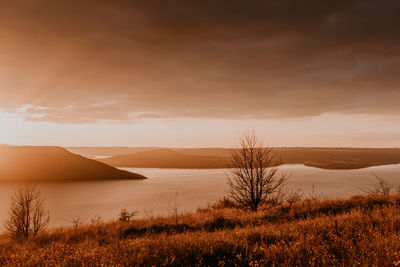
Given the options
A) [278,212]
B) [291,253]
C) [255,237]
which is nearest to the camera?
[291,253]

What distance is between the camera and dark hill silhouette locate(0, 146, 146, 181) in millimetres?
70938

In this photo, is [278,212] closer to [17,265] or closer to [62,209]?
[17,265]

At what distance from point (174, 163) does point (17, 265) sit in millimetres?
133020

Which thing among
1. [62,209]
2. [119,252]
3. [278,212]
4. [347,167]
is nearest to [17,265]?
[119,252]

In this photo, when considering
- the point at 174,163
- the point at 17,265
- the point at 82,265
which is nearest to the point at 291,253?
the point at 82,265

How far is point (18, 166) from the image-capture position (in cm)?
7188

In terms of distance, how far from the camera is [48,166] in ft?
249

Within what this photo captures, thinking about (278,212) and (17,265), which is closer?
(17,265)

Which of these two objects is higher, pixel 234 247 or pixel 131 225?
pixel 234 247

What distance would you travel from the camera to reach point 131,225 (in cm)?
1167

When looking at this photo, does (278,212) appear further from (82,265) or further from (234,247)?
(82,265)

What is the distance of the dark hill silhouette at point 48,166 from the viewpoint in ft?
233

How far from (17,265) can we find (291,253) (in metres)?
4.32

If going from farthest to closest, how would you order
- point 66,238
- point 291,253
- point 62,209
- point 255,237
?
1. point 62,209
2. point 66,238
3. point 255,237
4. point 291,253
